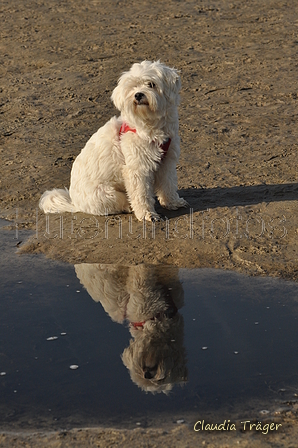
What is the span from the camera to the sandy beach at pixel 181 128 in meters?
5.41

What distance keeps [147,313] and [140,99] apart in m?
1.91

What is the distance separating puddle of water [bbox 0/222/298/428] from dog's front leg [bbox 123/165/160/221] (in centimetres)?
82

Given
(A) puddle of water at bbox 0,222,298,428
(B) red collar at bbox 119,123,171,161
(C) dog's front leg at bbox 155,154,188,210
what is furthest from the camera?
(C) dog's front leg at bbox 155,154,188,210

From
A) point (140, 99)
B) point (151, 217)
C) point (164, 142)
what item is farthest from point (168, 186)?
point (140, 99)

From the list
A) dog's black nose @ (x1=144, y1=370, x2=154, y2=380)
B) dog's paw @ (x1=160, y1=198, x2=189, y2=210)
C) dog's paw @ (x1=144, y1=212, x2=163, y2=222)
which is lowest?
dog's black nose @ (x1=144, y1=370, x2=154, y2=380)

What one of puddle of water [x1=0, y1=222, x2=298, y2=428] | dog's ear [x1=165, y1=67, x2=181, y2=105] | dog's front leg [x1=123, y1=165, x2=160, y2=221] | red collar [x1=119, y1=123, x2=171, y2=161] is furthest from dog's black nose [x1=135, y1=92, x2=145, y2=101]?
puddle of water [x1=0, y1=222, x2=298, y2=428]

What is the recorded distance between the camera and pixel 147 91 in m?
5.39

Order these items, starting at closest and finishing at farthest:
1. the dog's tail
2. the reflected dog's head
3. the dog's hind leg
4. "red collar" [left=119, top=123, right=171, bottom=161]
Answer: the reflected dog's head < "red collar" [left=119, top=123, right=171, bottom=161] < the dog's hind leg < the dog's tail

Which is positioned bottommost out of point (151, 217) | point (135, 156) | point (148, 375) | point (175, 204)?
point (148, 375)

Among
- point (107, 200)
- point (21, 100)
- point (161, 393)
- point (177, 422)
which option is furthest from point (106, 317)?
point (21, 100)

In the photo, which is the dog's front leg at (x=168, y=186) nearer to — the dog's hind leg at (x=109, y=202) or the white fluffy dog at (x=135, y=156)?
the white fluffy dog at (x=135, y=156)

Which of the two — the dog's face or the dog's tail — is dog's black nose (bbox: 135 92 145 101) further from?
the dog's tail

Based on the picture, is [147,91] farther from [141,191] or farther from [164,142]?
[141,191]

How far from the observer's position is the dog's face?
5.43 meters
